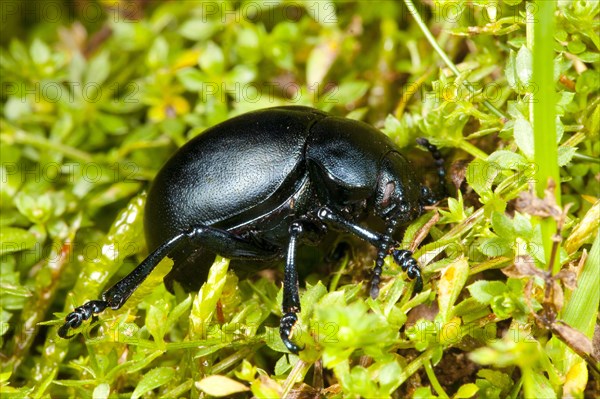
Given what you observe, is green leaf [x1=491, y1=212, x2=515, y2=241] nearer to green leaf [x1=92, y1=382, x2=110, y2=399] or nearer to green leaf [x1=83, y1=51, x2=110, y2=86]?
green leaf [x1=92, y1=382, x2=110, y2=399]

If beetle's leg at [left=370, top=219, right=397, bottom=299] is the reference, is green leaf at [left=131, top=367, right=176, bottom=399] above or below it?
below

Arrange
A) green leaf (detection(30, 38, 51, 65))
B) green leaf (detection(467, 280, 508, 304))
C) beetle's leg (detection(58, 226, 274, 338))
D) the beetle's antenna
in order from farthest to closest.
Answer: green leaf (detection(30, 38, 51, 65)) < the beetle's antenna < beetle's leg (detection(58, 226, 274, 338)) < green leaf (detection(467, 280, 508, 304))

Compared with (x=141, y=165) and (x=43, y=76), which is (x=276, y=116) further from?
(x=43, y=76)

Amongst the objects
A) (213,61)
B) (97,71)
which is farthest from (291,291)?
(97,71)

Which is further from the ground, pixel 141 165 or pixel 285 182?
pixel 285 182

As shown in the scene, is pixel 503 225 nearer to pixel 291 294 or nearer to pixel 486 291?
pixel 486 291

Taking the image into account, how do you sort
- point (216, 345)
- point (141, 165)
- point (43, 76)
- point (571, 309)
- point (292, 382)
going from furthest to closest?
point (43, 76) < point (141, 165) < point (216, 345) < point (292, 382) < point (571, 309)

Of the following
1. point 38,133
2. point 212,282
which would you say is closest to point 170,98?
point 38,133

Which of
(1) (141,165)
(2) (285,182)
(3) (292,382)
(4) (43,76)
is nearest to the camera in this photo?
(3) (292,382)

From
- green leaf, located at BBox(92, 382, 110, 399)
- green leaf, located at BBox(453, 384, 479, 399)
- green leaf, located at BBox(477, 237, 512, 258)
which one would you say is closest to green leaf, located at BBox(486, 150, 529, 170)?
green leaf, located at BBox(477, 237, 512, 258)
